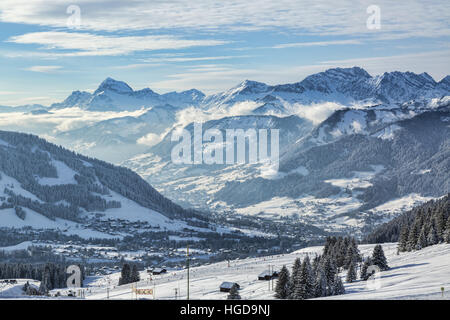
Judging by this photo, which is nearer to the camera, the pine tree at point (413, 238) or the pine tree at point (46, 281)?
the pine tree at point (413, 238)

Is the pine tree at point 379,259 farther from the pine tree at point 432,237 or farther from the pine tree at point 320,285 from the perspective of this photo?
the pine tree at point 320,285

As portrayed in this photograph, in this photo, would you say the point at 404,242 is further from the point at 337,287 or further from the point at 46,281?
the point at 46,281

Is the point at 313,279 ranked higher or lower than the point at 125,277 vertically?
higher

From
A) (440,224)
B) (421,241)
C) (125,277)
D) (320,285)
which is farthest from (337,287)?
(125,277)

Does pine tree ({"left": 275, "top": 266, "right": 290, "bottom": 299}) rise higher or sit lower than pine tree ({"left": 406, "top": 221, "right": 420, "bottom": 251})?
higher

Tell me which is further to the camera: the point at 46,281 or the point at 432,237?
the point at 46,281

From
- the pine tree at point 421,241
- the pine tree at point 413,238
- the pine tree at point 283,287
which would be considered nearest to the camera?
the pine tree at point 283,287

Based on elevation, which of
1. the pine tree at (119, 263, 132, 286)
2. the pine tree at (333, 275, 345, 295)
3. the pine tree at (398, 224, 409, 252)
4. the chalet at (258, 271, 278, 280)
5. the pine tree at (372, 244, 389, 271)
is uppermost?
the pine tree at (333, 275, 345, 295)

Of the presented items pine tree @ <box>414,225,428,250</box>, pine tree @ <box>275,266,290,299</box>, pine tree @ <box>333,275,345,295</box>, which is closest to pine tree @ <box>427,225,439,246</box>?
pine tree @ <box>414,225,428,250</box>

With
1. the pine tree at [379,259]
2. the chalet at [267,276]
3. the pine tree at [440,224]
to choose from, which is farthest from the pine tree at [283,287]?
the pine tree at [440,224]

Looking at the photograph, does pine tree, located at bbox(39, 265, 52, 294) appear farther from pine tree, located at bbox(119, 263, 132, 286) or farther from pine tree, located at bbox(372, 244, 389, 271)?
pine tree, located at bbox(372, 244, 389, 271)

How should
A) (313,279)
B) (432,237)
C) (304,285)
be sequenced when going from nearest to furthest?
1. (304,285)
2. (313,279)
3. (432,237)
